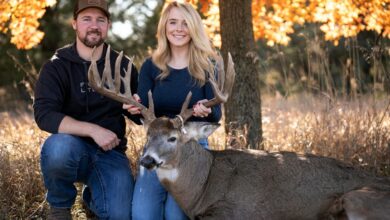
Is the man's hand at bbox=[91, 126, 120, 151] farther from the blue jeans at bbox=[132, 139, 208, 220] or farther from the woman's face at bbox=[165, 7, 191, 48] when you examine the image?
the woman's face at bbox=[165, 7, 191, 48]

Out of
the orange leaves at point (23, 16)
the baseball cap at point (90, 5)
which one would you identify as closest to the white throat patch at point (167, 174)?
the baseball cap at point (90, 5)

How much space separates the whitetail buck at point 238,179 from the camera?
4.77 metres

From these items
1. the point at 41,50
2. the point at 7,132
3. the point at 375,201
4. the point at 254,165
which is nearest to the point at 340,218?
the point at 375,201

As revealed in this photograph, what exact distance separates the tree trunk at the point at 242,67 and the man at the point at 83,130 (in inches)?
65.1

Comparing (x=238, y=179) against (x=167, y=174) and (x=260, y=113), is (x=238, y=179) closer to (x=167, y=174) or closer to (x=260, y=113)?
(x=167, y=174)

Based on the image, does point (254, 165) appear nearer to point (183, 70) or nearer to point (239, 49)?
point (183, 70)

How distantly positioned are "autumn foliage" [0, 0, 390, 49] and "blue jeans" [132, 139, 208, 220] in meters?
2.56

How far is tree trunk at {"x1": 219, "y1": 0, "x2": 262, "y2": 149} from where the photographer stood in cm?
675

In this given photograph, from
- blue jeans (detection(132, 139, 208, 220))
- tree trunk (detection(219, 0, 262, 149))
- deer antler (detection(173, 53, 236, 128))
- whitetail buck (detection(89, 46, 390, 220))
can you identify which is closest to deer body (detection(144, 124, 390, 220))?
whitetail buck (detection(89, 46, 390, 220))

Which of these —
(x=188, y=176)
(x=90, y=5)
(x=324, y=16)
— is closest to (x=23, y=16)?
(x=90, y=5)

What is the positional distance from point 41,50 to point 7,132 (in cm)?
915

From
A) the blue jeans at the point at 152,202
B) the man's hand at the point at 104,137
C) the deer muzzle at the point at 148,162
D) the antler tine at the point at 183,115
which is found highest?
the antler tine at the point at 183,115

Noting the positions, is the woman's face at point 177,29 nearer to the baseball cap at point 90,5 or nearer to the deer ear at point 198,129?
the baseball cap at point 90,5

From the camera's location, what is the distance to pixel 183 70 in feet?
17.7
